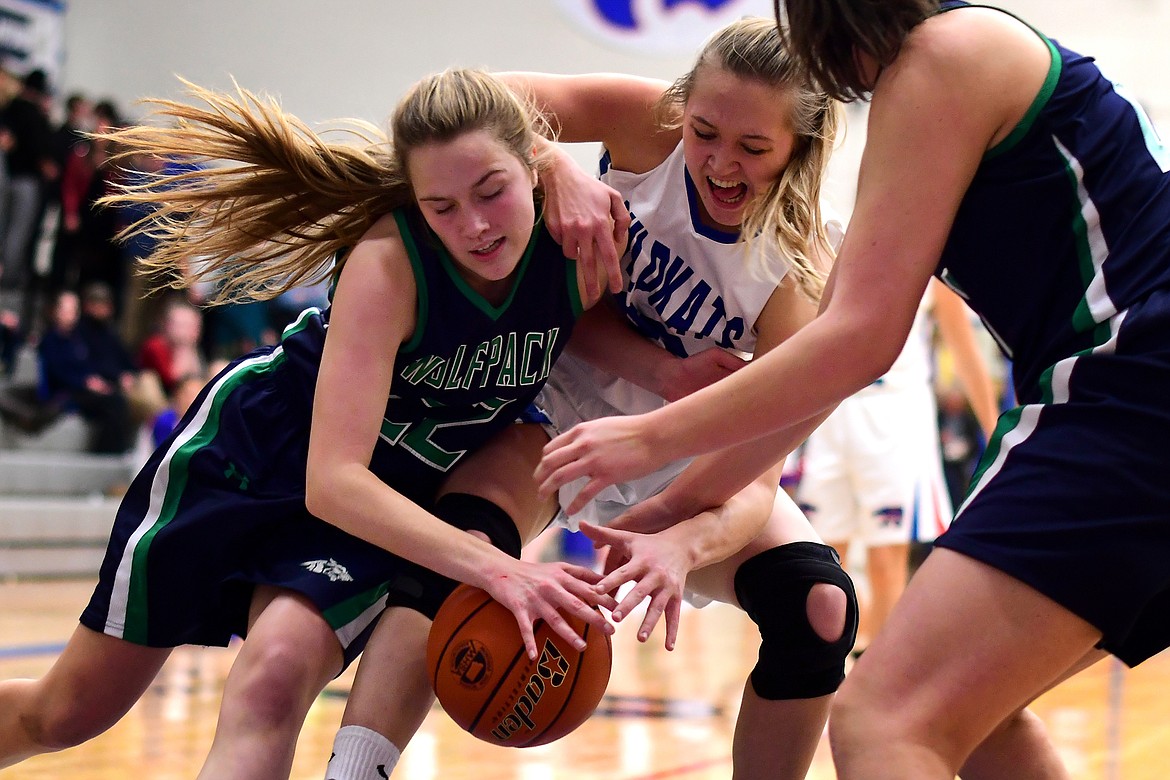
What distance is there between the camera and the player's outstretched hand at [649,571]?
2.15m

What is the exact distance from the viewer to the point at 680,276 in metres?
2.65

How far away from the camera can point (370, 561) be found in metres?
2.52

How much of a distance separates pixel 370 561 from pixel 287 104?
10.3 m

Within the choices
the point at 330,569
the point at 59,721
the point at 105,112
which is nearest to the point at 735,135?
the point at 330,569

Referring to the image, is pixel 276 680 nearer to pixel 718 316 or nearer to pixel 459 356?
pixel 459 356

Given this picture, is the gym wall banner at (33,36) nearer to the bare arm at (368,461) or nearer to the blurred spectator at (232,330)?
the blurred spectator at (232,330)

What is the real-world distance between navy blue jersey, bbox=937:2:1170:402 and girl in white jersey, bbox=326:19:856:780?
26.3 inches

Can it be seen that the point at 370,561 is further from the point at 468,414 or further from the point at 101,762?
the point at 101,762

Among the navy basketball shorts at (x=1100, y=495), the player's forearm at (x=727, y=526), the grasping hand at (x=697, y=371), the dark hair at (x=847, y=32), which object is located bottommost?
the player's forearm at (x=727, y=526)

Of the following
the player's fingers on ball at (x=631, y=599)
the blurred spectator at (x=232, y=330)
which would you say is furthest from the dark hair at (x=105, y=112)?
the player's fingers on ball at (x=631, y=599)

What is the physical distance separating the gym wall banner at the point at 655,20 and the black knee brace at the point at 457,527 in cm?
763

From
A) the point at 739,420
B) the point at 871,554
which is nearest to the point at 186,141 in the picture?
the point at 739,420

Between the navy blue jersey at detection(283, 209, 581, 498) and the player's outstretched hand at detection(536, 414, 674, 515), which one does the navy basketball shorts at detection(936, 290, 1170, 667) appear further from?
the navy blue jersey at detection(283, 209, 581, 498)

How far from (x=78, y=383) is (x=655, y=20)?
5.20 meters
